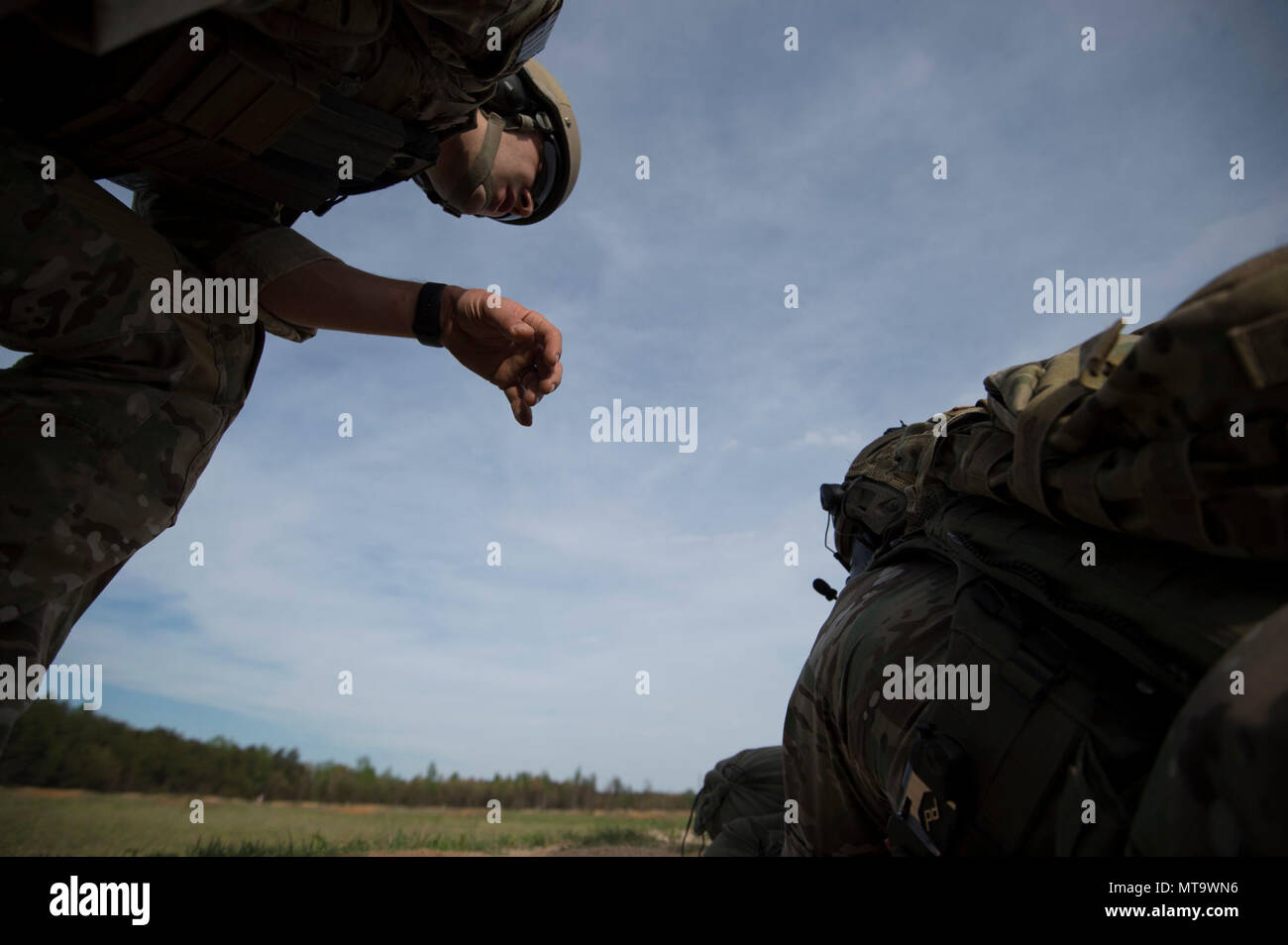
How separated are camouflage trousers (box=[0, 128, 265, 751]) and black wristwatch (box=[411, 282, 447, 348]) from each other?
2.07 ft

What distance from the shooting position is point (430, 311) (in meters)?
2.24

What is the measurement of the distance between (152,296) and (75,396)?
12.6 inches

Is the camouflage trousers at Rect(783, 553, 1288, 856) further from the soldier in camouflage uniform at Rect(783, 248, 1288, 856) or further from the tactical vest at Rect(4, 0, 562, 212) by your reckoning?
the tactical vest at Rect(4, 0, 562, 212)

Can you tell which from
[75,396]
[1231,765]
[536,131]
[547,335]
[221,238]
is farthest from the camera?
[536,131]

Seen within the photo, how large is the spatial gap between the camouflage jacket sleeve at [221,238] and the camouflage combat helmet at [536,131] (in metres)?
0.89

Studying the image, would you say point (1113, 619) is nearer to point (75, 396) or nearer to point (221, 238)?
point (75, 396)

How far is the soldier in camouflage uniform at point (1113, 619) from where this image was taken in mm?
792

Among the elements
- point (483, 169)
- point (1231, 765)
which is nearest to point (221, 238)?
point (483, 169)

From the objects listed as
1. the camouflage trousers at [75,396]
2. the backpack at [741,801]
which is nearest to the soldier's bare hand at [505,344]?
the camouflage trousers at [75,396]

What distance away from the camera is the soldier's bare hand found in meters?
2.14

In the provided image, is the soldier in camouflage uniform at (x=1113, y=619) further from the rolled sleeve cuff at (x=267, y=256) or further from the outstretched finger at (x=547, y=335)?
the rolled sleeve cuff at (x=267, y=256)

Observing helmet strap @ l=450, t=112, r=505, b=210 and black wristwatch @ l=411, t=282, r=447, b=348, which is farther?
helmet strap @ l=450, t=112, r=505, b=210

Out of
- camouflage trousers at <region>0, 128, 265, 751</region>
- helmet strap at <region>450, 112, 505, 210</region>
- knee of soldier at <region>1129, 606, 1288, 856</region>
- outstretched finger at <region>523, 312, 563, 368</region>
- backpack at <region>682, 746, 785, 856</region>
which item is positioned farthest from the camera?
backpack at <region>682, 746, 785, 856</region>

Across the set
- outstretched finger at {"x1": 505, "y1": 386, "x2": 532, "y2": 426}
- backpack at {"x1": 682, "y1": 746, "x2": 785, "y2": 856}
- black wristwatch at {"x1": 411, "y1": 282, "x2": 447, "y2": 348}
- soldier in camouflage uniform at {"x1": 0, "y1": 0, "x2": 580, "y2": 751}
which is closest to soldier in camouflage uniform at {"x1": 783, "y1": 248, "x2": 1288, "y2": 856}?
outstretched finger at {"x1": 505, "y1": 386, "x2": 532, "y2": 426}
